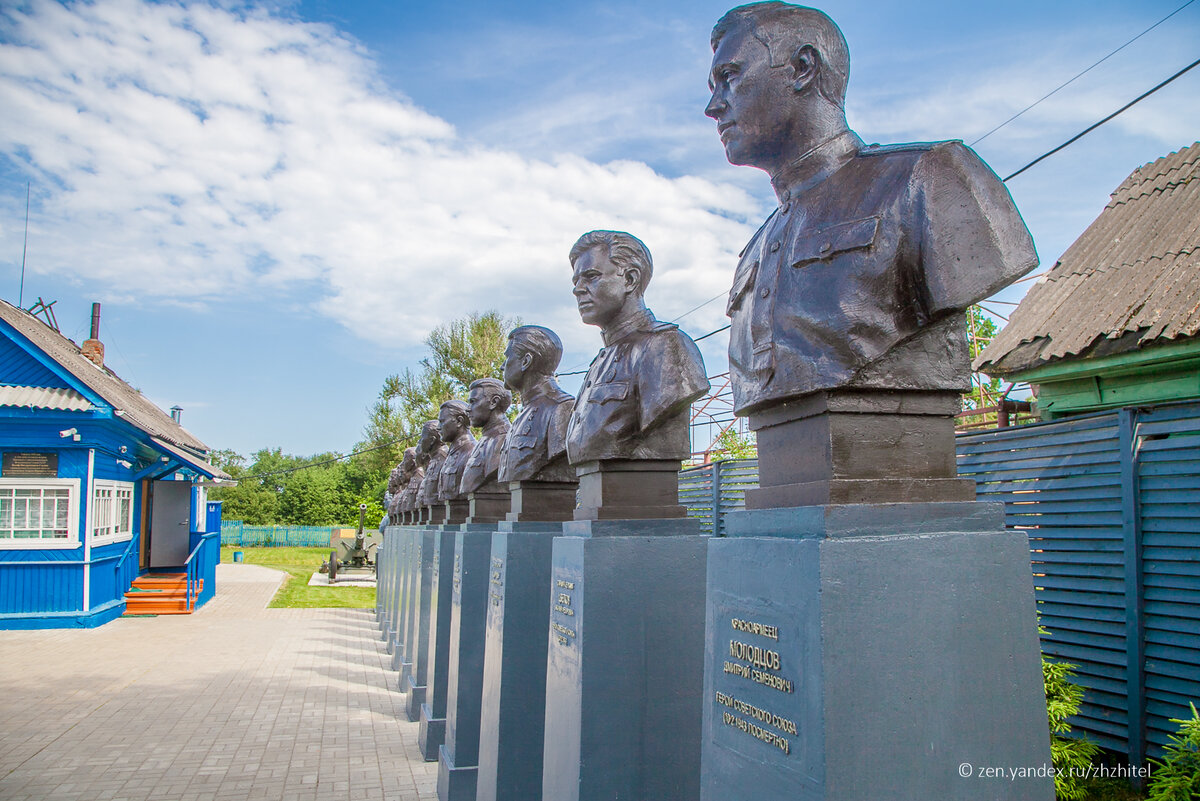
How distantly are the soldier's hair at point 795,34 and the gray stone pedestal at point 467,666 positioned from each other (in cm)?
395

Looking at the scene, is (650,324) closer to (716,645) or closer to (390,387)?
(716,645)

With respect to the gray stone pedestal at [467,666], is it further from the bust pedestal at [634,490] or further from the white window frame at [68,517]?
the white window frame at [68,517]

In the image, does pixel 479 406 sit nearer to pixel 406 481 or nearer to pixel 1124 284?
pixel 1124 284

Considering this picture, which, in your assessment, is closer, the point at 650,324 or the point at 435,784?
the point at 650,324

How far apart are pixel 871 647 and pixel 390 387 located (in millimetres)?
34022

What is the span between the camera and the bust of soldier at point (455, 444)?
8.16m

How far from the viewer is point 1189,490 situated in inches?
149

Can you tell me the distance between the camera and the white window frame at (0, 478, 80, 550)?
1380 centimetres

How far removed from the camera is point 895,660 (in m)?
2.04

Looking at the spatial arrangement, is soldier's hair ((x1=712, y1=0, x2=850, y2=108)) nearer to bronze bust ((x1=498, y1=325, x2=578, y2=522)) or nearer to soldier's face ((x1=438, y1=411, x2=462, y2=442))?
bronze bust ((x1=498, y1=325, x2=578, y2=522))

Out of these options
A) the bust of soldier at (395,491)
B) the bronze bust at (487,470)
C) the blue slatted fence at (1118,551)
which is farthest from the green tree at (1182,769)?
the bust of soldier at (395,491)

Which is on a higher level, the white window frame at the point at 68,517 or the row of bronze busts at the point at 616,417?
the row of bronze busts at the point at 616,417

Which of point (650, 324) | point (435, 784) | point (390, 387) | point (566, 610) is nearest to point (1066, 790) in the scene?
point (566, 610)

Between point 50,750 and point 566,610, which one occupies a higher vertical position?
point 566,610
